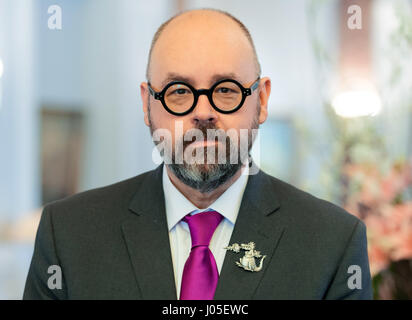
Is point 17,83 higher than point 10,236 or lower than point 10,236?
higher

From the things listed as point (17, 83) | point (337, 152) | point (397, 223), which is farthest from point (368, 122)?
point (17, 83)

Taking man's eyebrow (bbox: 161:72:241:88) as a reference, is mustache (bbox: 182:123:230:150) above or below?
below

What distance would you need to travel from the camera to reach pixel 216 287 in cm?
99

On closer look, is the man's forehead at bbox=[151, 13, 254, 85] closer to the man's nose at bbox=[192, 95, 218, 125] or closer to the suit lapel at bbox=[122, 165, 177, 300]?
the man's nose at bbox=[192, 95, 218, 125]

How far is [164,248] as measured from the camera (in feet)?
3.43

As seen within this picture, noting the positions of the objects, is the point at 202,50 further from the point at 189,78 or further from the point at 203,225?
the point at 203,225

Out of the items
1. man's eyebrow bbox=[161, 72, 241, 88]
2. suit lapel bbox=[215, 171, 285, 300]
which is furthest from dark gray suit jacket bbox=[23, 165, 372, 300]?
man's eyebrow bbox=[161, 72, 241, 88]

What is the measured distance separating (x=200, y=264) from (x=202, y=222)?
10 cm

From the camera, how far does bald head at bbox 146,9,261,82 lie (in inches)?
40.4

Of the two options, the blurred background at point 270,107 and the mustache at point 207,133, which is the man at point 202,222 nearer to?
the mustache at point 207,133

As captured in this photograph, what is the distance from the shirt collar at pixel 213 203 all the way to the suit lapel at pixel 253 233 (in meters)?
0.02

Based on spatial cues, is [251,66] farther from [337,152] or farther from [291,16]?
[291,16]

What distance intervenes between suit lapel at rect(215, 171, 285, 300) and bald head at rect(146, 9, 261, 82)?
256mm
